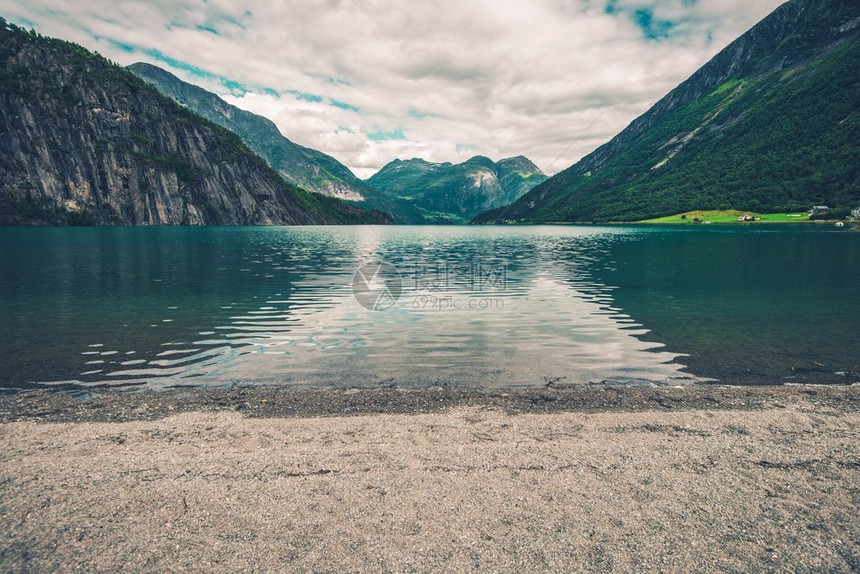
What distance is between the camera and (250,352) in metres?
20.4

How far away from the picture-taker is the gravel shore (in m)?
6.91

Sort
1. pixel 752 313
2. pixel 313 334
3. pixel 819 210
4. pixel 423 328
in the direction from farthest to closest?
1. pixel 819 210
2. pixel 752 313
3. pixel 423 328
4. pixel 313 334

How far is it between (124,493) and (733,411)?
17.2 meters

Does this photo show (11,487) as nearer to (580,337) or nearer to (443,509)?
Answer: (443,509)

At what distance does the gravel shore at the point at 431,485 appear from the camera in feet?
22.7

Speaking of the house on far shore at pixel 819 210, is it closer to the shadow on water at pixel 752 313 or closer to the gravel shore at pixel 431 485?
the shadow on water at pixel 752 313

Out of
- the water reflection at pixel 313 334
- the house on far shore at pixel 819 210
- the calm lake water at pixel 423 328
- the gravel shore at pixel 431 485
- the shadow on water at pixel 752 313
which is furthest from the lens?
the house on far shore at pixel 819 210

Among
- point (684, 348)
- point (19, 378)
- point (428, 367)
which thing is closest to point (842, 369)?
point (684, 348)

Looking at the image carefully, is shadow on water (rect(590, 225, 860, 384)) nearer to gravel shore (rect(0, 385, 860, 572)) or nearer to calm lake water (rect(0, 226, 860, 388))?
calm lake water (rect(0, 226, 860, 388))

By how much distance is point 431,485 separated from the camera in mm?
8891

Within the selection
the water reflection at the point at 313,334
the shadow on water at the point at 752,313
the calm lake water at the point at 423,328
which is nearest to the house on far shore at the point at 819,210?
the shadow on water at the point at 752,313

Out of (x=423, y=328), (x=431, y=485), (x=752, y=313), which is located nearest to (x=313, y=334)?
(x=423, y=328)

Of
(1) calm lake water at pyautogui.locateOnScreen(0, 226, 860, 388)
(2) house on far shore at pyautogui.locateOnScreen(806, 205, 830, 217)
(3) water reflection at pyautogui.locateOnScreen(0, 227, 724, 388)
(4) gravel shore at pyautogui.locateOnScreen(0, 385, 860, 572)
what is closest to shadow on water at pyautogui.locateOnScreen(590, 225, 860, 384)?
(1) calm lake water at pyautogui.locateOnScreen(0, 226, 860, 388)

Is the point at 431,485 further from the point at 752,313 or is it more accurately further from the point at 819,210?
the point at 819,210
